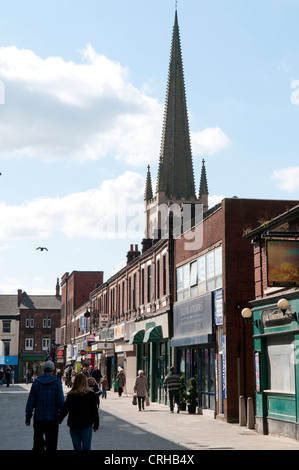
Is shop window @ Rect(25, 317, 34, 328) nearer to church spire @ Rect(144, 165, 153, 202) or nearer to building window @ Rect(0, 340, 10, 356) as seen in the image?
building window @ Rect(0, 340, 10, 356)

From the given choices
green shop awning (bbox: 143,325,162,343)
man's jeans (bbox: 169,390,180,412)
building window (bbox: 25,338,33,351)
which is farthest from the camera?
building window (bbox: 25,338,33,351)

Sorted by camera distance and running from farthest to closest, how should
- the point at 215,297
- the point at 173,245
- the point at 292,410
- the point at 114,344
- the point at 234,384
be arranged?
the point at 114,344
the point at 173,245
the point at 215,297
the point at 234,384
the point at 292,410

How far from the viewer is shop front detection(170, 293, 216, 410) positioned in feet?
85.4

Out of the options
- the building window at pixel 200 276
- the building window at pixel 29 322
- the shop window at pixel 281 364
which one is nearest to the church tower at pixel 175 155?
the building window at pixel 29 322

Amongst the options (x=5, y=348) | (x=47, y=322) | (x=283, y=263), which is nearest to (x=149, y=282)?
(x=283, y=263)

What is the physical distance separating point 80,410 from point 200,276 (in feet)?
58.9

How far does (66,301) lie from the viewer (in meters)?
83.5

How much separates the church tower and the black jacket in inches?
3936

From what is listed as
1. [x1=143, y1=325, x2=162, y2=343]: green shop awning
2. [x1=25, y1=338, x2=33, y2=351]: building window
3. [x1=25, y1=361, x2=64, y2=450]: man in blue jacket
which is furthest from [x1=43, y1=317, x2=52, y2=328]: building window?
[x1=25, y1=361, x2=64, y2=450]: man in blue jacket

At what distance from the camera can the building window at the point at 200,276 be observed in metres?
25.5

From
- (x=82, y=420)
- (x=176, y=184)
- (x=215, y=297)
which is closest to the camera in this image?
(x=82, y=420)

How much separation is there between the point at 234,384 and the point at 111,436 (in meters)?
7.05
